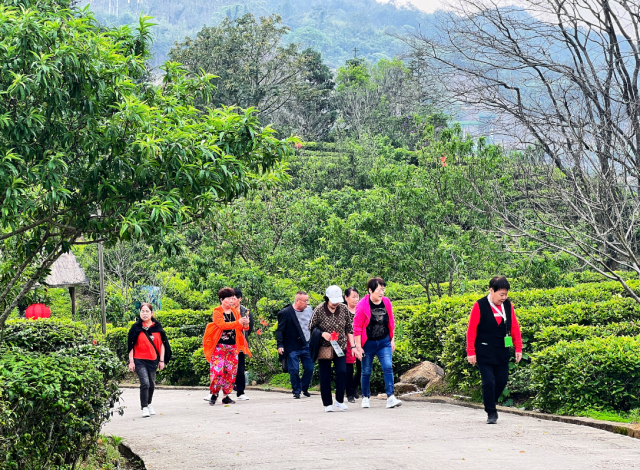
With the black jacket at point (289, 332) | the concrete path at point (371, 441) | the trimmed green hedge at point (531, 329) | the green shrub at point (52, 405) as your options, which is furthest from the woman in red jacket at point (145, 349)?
the trimmed green hedge at point (531, 329)

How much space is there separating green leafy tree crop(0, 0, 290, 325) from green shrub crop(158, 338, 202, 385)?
33.9 ft

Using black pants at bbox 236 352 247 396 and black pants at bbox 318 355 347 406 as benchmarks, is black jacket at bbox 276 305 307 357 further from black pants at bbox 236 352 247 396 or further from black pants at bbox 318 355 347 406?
black pants at bbox 318 355 347 406

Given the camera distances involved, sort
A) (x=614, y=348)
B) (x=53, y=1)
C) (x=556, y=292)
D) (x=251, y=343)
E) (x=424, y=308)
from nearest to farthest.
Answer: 1. (x=53, y=1)
2. (x=614, y=348)
3. (x=424, y=308)
4. (x=556, y=292)
5. (x=251, y=343)

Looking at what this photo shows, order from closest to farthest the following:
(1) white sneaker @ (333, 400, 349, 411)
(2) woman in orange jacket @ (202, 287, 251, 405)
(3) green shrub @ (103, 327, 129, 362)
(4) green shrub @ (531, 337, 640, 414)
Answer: (4) green shrub @ (531, 337, 640, 414), (1) white sneaker @ (333, 400, 349, 411), (2) woman in orange jacket @ (202, 287, 251, 405), (3) green shrub @ (103, 327, 129, 362)

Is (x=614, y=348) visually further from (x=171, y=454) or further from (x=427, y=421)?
(x=171, y=454)

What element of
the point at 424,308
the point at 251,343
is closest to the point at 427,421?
the point at 424,308

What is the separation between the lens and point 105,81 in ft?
21.4

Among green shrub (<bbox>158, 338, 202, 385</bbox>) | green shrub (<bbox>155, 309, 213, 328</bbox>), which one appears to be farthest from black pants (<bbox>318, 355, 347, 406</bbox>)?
green shrub (<bbox>155, 309, 213, 328</bbox>)

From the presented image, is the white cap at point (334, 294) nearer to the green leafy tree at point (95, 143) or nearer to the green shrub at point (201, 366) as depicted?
the green leafy tree at point (95, 143)

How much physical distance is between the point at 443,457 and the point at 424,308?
648 cm

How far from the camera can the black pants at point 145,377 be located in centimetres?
1078

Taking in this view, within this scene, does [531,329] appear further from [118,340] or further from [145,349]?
[118,340]

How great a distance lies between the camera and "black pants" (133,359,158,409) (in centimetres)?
1078

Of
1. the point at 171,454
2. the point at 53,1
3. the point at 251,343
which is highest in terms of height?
the point at 53,1
